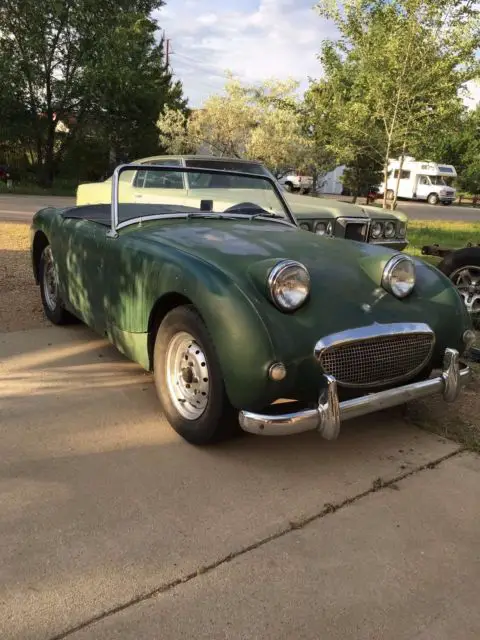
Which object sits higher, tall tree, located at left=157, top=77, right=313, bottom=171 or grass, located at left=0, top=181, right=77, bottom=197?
tall tree, located at left=157, top=77, right=313, bottom=171

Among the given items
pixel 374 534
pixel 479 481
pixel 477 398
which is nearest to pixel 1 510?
pixel 374 534

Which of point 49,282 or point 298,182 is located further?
point 298,182

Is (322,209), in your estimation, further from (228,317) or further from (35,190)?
(35,190)

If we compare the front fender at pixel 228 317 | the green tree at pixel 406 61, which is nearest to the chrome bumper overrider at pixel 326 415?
the front fender at pixel 228 317

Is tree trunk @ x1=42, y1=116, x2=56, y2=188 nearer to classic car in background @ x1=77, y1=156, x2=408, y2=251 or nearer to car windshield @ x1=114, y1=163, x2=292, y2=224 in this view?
classic car in background @ x1=77, y1=156, x2=408, y2=251

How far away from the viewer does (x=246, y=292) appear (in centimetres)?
281

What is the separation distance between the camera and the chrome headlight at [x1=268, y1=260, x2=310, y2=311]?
2811 mm

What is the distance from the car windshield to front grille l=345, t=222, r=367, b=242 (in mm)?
2242

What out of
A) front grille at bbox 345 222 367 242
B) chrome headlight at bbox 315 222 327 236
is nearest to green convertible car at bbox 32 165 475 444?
chrome headlight at bbox 315 222 327 236

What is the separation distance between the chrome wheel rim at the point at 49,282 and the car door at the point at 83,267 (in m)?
0.41

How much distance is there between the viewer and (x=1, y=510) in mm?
2543

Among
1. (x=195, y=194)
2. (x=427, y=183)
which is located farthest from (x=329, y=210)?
(x=427, y=183)

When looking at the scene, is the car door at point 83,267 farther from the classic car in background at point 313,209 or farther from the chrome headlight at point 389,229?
the chrome headlight at point 389,229

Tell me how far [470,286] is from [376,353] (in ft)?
10.8
